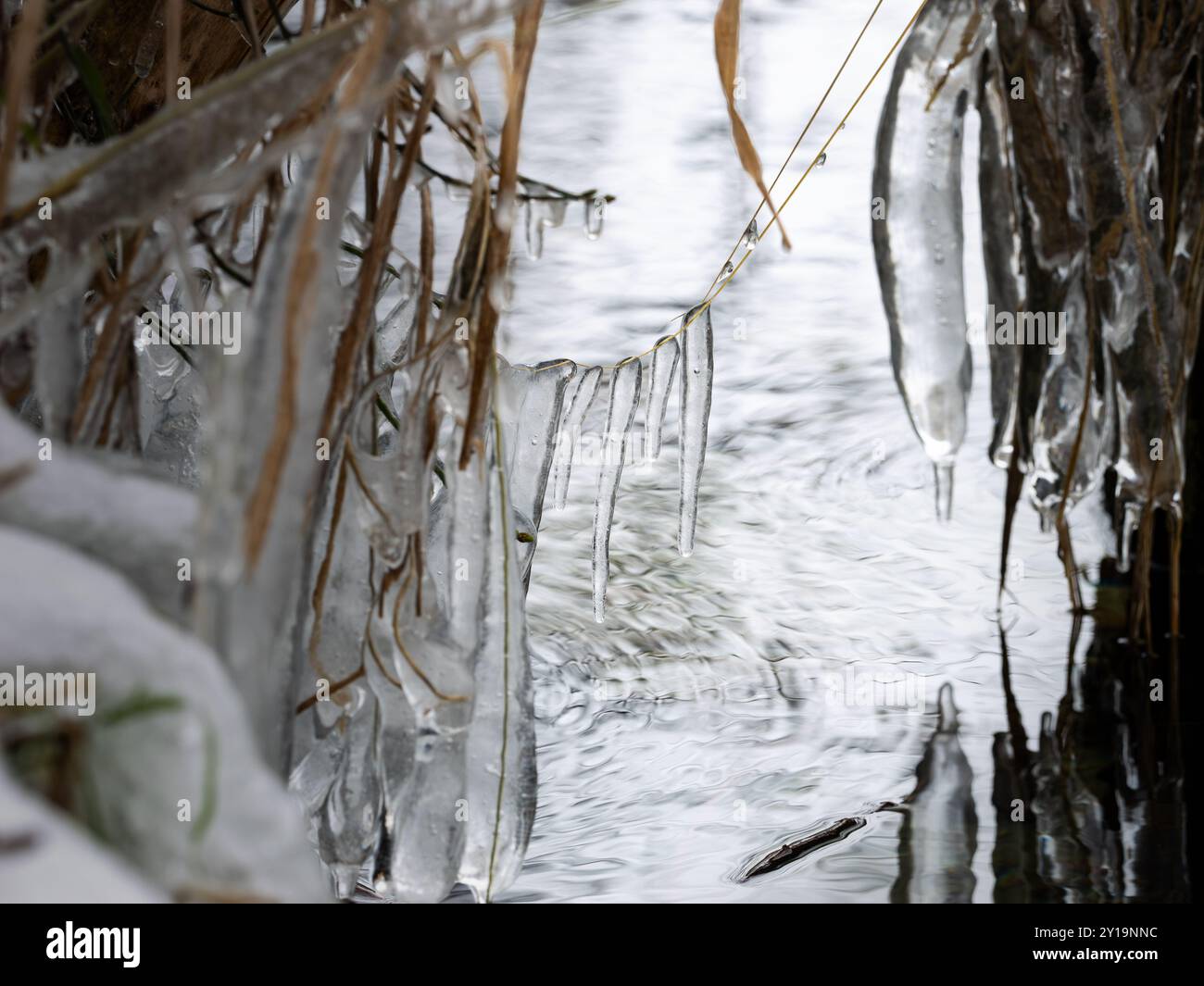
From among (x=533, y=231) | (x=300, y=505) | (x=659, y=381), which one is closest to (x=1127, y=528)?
(x=659, y=381)

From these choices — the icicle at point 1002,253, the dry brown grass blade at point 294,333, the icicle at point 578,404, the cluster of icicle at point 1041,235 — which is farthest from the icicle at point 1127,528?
the dry brown grass blade at point 294,333

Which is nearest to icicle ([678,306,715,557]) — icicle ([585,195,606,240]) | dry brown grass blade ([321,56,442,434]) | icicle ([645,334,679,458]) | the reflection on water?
icicle ([645,334,679,458])

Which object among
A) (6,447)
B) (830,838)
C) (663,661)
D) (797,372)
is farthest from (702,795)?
(797,372)

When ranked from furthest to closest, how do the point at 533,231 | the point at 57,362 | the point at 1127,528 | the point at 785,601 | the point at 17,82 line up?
the point at 785,601 < the point at 1127,528 < the point at 533,231 < the point at 57,362 < the point at 17,82

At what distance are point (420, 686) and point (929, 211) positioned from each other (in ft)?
1.29

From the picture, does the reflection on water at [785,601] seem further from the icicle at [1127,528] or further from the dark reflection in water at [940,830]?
the icicle at [1127,528]

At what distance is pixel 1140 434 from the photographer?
84 cm

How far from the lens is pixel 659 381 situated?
4.03 ft

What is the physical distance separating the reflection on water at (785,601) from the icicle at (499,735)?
6.8 inches

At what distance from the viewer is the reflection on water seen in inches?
48.2

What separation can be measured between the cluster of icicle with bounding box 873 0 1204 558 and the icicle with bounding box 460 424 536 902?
0.27 m

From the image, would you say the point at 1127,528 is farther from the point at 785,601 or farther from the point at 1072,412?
the point at 1072,412

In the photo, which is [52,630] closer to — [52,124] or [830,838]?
[52,124]

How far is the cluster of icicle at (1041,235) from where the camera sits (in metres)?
0.66
